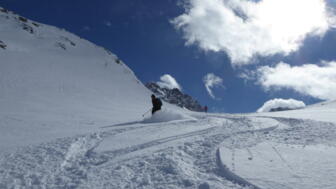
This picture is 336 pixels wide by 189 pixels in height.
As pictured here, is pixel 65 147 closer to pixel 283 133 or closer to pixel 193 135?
pixel 193 135

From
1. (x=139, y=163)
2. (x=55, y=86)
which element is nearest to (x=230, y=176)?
(x=139, y=163)

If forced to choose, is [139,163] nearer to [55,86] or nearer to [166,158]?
[166,158]

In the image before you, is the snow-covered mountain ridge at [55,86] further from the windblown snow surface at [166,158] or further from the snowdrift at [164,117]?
the snowdrift at [164,117]

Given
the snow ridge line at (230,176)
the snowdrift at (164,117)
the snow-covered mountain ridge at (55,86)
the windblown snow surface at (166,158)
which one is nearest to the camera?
the snow ridge line at (230,176)

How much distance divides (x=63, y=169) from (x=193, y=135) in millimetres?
4788

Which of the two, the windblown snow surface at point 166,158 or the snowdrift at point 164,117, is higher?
the snowdrift at point 164,117

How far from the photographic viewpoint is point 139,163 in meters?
5.96

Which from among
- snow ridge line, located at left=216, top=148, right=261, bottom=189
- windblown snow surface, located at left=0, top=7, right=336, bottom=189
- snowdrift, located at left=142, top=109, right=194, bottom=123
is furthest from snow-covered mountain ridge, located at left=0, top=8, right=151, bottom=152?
snow ridge line, located at left=216, top=148, right=261, bottom=189

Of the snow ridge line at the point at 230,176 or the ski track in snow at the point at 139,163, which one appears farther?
the ski track in snow at the point at 139,163

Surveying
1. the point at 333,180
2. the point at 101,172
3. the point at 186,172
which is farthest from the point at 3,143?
the point at 333,180

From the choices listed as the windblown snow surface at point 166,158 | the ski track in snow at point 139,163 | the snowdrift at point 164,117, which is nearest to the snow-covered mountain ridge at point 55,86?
the windblown snow surface at point 166,158

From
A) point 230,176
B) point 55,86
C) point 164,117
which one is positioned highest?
point 55,86

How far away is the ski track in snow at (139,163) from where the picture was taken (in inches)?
195

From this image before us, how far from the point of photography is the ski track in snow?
4961 millimetres
